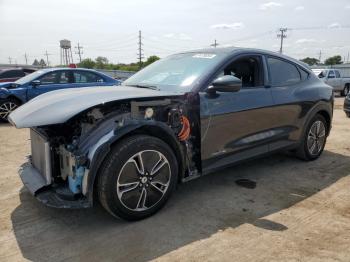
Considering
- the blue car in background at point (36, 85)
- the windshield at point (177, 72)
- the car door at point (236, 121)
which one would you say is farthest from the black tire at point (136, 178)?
the blue car in background at point (36, 85)

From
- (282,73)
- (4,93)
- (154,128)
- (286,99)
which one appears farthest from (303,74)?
(4,93)

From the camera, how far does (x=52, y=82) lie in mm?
9391

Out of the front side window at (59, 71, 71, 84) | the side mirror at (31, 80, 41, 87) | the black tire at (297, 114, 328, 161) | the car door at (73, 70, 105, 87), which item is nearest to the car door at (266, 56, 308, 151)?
the black tire at (297, 114, 328, 161)

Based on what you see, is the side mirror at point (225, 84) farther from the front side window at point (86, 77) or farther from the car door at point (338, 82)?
the car door at point (338, 82)

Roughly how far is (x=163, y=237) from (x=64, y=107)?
1.42m

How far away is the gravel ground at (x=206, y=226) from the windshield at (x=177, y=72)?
4.13ft

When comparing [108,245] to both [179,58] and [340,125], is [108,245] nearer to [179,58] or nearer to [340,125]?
[179,58]

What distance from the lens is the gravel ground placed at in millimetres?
2789

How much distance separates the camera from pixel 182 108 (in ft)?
11.5

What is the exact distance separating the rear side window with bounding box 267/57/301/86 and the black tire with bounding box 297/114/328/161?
0.73 metres

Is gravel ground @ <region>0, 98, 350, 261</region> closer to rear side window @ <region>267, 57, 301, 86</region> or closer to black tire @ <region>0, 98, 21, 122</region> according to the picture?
rear side window @ <region>267, 57, 301, 86</region>

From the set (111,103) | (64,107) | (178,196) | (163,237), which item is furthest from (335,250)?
(64,107)

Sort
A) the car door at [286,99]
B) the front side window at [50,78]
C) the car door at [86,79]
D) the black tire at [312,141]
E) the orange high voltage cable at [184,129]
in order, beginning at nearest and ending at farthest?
the orange high voltage cable at [184,129], the car door at [286,99], the black tire at [312,141], the front side window at [50,78], the car door at [86,79]

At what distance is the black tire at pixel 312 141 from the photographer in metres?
5.13
